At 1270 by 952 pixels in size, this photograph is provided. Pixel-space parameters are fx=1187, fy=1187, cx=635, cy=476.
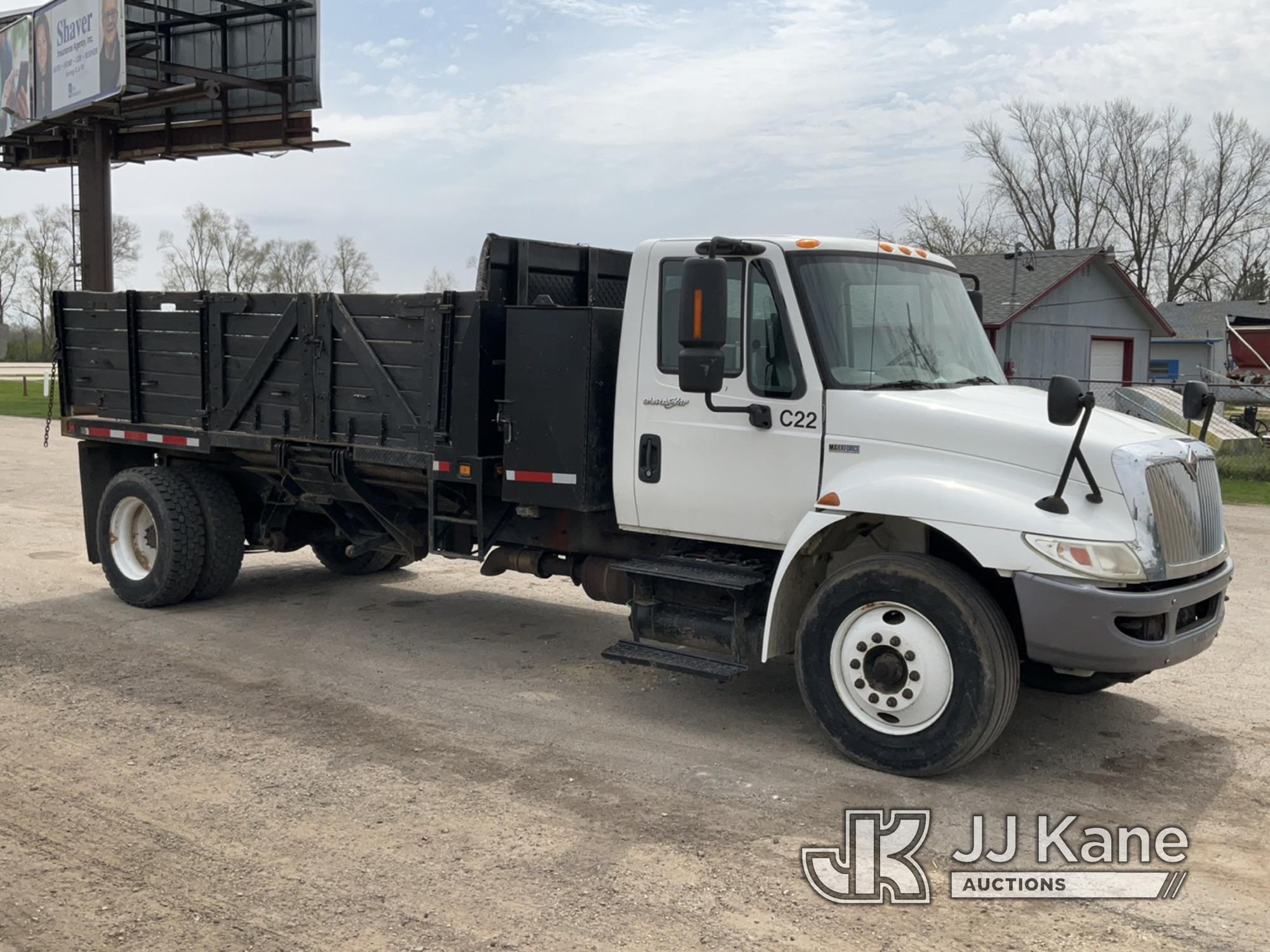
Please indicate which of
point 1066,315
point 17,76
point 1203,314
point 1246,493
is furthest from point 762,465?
point 1203,314

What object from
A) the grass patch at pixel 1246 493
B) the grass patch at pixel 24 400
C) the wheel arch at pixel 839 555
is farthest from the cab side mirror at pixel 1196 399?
the grass patch at pixel 24 400

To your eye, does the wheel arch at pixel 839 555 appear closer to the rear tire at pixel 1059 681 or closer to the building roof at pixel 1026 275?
the rear tire at pixel 1059 681

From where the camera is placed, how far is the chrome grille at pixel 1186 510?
17.1ft

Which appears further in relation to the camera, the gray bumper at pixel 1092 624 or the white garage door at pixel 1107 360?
the white garage door at pixel 1107 360

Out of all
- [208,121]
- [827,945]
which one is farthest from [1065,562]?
[208,121]

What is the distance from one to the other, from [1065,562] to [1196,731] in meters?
1.86

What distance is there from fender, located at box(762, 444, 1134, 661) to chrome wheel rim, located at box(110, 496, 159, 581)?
212 inches

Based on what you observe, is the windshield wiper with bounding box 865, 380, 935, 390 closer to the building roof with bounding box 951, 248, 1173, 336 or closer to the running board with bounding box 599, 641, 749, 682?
the running board with bounding box 599, 641, 749, 682

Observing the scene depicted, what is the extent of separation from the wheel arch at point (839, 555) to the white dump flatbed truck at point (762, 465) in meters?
0.02

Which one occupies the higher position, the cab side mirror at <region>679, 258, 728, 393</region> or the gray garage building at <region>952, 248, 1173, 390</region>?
the gray garage building at <region>952, 248, 1173, 390</region>

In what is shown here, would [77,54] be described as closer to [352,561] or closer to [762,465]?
[352,561]

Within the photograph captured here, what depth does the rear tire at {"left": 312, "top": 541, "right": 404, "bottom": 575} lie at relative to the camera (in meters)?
10.0

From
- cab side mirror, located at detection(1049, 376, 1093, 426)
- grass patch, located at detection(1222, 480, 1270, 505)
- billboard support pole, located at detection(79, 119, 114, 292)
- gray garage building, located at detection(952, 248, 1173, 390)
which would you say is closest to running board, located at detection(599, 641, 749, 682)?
cab side mirror, located at detection(1049, 376, 1093, 426)

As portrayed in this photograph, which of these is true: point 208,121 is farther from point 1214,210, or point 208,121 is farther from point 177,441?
point 1214,210
